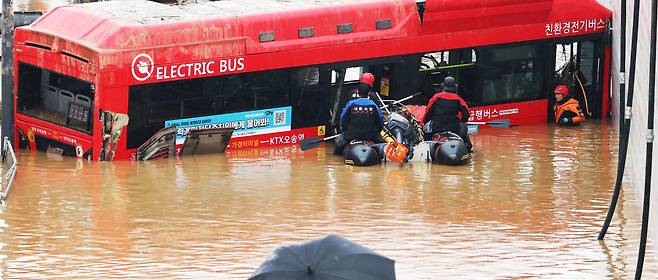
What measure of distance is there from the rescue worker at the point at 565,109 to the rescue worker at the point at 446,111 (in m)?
3.50

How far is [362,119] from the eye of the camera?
907 inches

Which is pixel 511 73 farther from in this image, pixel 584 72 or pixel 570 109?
pixel 584 72

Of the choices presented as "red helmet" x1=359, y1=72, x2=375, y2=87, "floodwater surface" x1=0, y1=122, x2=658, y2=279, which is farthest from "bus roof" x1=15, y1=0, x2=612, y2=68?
"floodwater surface" x1=0, y1=122, x2=658, y2=279

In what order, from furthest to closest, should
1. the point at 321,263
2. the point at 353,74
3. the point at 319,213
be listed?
the point at 353,74 → the point at 319,213 → the point at 321,263

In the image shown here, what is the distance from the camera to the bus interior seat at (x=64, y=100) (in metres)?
23.5

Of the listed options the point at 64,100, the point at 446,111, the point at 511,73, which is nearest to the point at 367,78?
the point at 446,111

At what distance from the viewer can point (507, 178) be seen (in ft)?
74.7

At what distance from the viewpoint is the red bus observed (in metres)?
22.9

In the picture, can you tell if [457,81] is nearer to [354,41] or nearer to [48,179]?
[354,41]

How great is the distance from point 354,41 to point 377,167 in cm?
236

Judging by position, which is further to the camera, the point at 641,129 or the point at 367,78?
the point at 367,78

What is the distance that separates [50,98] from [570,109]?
27.6ft

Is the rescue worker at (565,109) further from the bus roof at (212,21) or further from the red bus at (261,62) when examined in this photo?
the bus roof at (212,21)

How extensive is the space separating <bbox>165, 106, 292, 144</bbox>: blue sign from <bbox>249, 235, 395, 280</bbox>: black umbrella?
13139 mm
